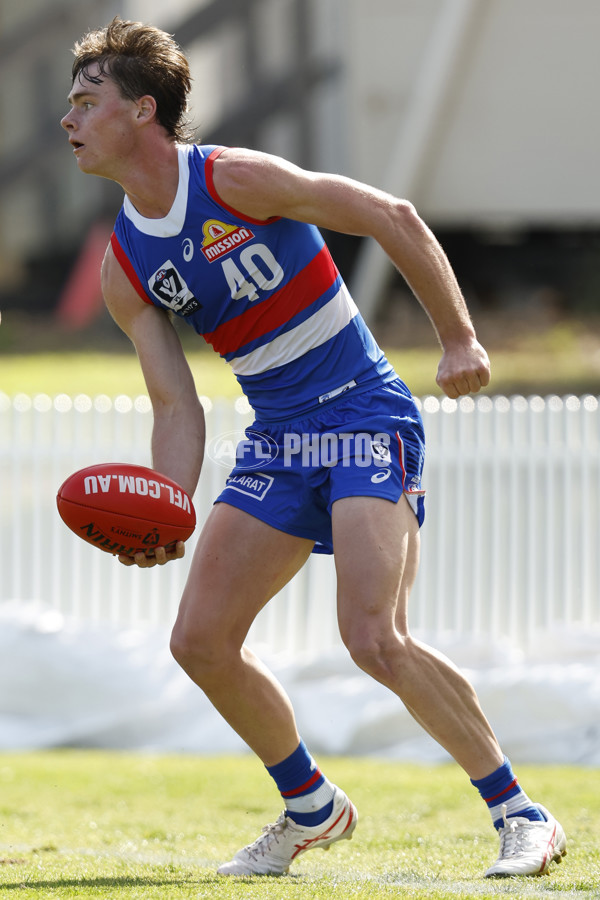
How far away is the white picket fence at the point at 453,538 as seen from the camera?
7.36 m

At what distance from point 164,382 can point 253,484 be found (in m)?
0.44

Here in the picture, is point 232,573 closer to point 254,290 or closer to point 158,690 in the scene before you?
point 254,290

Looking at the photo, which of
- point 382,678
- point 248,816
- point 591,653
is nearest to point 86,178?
point 591,653

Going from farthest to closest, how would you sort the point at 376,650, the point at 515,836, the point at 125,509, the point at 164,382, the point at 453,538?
the point at 453,538 → the point at 164,382 → the point at 125,509 → the point at 515,836 → the point at 376,650

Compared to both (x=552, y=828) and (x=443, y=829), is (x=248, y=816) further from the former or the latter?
(x=552, y=828)

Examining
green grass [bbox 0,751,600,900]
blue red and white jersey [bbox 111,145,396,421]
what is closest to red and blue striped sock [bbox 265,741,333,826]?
green grass [bbox 0,751,600,900]

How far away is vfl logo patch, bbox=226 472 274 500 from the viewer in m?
3.66

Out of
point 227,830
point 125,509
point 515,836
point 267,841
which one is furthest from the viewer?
point 227,830

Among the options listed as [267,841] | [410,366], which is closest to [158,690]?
[267,841]

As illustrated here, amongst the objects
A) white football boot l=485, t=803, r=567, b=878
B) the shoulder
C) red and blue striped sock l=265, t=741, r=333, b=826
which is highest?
the shoulder

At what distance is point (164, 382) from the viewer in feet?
12.6

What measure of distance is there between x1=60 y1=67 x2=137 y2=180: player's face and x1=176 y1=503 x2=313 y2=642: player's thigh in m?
1.07

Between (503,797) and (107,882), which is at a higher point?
(503,797)

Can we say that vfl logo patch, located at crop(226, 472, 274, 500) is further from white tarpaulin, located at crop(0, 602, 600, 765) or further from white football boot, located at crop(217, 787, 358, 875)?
white tarpaulin, located at crop(0, 602, 600, 765)
